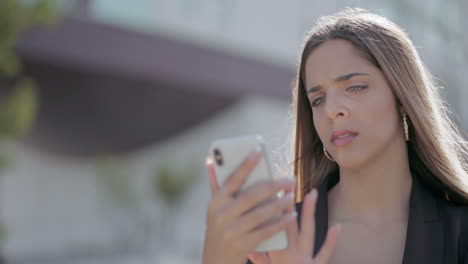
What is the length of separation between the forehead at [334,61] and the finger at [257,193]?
2.14ft

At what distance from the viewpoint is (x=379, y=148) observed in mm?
1763

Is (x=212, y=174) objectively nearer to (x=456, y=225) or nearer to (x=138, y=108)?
(x=456, y=225)

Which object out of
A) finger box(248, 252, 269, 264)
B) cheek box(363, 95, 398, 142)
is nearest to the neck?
cheek box(363, 95, 398, 142)

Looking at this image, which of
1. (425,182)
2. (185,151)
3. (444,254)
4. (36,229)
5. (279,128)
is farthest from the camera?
(36,229)

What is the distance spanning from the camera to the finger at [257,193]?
1.19 metres

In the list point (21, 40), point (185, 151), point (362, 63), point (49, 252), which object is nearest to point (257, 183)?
point (362, 63)

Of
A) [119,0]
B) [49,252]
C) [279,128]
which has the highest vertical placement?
[119,0]

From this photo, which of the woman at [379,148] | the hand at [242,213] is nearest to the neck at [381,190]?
the woman at [379,148]

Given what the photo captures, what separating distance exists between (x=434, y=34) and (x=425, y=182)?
24.8 meters

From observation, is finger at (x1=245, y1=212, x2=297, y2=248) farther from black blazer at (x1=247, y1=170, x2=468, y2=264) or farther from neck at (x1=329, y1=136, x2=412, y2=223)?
neck at (x1=329, y1=136, x2=412, y2=223)

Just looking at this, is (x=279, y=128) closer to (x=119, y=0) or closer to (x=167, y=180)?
(x=167, y=180)

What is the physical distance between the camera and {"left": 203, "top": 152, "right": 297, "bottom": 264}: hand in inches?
47.0

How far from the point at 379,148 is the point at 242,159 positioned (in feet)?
2.36

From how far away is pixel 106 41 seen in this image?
42.5 feet
